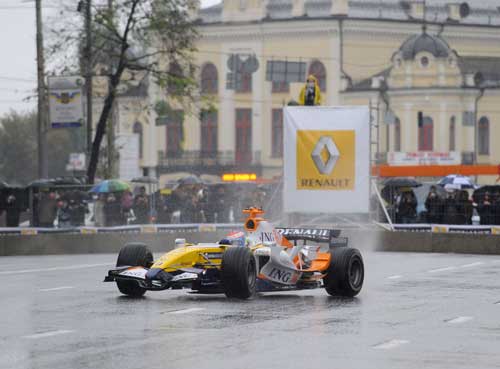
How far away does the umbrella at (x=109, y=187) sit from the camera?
40031 mm

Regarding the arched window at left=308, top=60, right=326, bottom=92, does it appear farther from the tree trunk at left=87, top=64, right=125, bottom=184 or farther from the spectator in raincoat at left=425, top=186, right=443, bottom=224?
the spectator in raincoat at left=425, top=186, right=443, bottom=224

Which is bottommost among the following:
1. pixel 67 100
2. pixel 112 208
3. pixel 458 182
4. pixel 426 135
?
pixel 112 208

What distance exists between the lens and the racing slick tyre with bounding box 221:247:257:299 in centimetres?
1933

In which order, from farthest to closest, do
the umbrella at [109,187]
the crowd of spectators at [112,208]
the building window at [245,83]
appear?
the building window at [245,83] → the umbrella at [109,187] → the crowd of spectators at [112,208]

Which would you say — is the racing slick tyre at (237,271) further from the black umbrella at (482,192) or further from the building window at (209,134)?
the building window at (209,134)

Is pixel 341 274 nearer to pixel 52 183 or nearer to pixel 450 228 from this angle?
pixel 450 228

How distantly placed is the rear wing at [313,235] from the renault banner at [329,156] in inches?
669

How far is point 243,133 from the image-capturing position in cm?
10269

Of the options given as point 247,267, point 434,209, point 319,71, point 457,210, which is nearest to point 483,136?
point 319,71

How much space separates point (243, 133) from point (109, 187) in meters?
62.2

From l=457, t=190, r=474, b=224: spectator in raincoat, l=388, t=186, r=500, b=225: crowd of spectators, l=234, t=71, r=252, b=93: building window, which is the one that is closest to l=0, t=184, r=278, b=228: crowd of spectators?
l=388, t=186, r=500, b=225: crowd of spectators

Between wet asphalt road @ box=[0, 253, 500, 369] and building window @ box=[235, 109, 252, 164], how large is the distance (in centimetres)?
7716

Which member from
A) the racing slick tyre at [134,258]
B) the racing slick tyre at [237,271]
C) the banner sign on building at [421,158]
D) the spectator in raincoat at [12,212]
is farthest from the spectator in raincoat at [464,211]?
the banner sign on building at [421,158]

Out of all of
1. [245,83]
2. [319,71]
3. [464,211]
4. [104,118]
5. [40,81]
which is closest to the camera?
[464,211]
